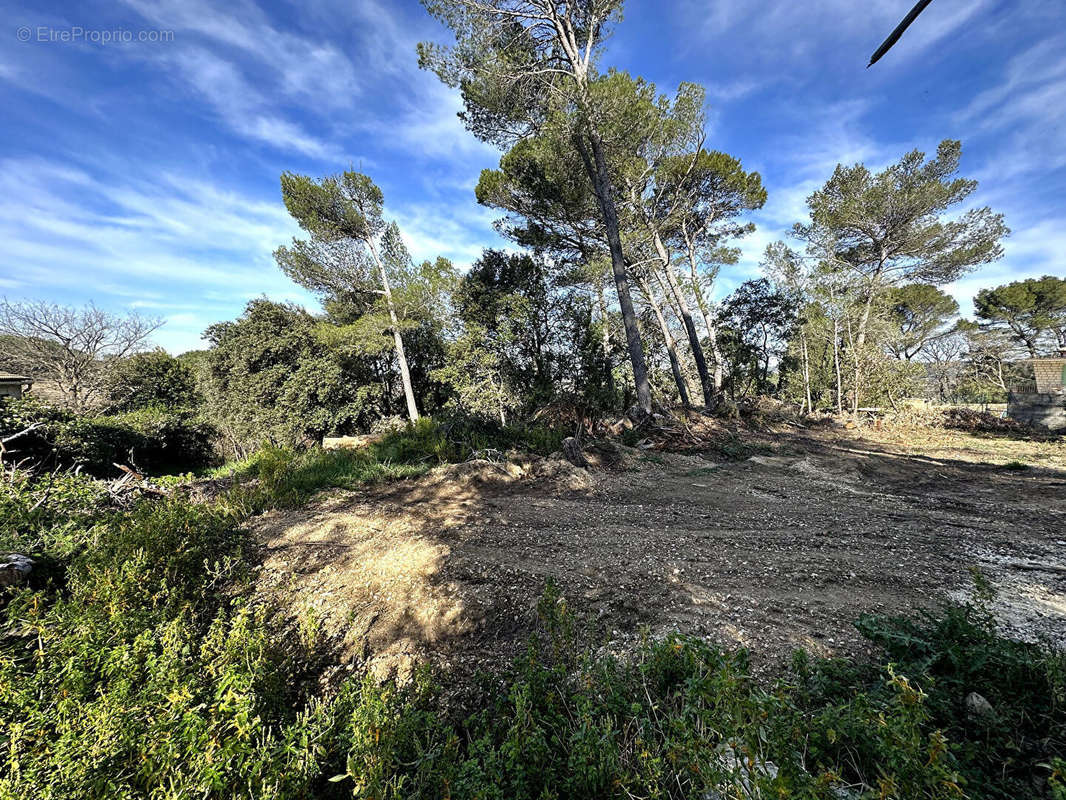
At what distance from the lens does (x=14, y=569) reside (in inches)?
92.1

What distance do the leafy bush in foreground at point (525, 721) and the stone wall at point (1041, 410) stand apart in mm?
11926

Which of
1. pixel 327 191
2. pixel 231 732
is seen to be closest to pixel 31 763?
pixel 231 732

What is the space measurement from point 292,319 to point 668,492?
13.8 m

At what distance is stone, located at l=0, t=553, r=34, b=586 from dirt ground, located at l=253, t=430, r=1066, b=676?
1.26 metres

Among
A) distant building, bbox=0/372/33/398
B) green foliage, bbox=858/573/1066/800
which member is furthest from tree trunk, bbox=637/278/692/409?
distant building, bbox=0/372/33/398

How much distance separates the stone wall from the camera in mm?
→ 8695

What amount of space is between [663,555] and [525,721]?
197 cm

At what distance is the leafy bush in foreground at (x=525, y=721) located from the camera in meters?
1.09

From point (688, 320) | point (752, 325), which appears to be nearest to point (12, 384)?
point (688, 320)

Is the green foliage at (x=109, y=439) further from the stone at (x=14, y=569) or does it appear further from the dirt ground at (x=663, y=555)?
the dirt ground at (x=663, y=555)

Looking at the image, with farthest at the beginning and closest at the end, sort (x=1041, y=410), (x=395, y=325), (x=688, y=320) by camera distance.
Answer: (x=395, y=325) < (x=688, y=320) < (x=1041, y=410)

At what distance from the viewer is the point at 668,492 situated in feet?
16.2

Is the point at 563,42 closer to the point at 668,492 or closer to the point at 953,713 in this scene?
the point at 668,492

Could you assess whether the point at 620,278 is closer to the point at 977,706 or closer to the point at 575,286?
the point at 575,286
